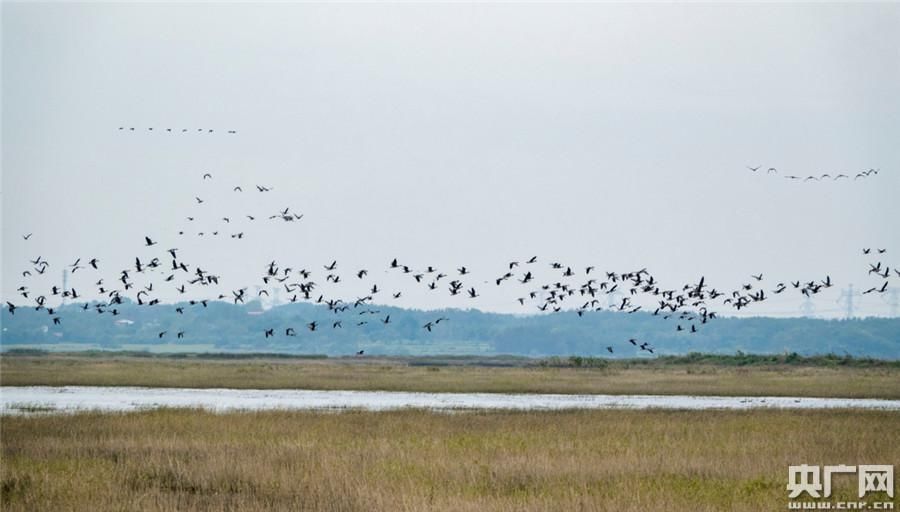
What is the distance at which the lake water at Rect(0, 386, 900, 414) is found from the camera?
5350 centimetres

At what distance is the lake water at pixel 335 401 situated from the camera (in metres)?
53.5

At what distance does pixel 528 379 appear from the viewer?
8581 cm

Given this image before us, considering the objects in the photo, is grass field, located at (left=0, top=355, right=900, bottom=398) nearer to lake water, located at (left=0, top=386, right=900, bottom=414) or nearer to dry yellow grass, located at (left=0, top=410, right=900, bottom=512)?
lake water, located at (left=0, top=386, right=900, bottom=414)

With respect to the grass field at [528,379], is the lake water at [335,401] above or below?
below

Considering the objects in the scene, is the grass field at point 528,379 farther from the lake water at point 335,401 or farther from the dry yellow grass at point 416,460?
the dry yellow grass at point 416,460

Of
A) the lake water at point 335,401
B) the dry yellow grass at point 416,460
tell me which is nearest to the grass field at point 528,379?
the lake water at point 335,401

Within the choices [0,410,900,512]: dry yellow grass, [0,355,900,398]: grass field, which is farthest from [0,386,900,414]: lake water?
[0,410,900,512]: dry yellow grass

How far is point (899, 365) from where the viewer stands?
359 feet

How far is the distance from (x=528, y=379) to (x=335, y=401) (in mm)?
28351

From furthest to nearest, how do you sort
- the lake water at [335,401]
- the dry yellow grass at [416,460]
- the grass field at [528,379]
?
1. the grass field at [528,379]
2. the lake water at [335,401]
3. the dry yellow grass at [416,460]

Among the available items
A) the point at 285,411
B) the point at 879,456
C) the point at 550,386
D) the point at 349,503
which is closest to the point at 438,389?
the point at 550,386

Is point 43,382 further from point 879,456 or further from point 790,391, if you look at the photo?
point 879,456

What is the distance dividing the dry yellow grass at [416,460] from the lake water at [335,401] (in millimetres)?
9100

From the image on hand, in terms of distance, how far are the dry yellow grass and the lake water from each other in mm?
9100
